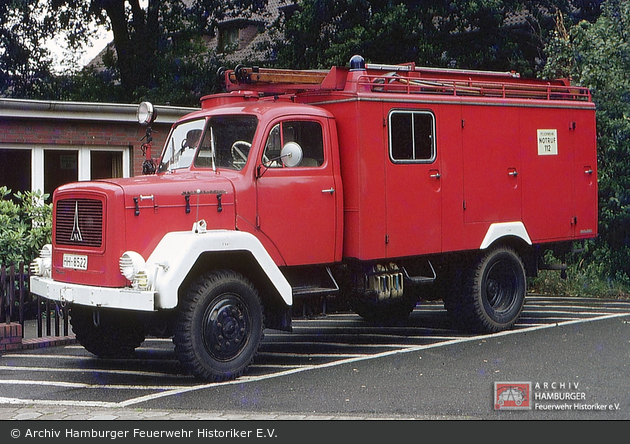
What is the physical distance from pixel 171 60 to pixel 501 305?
62.9ft

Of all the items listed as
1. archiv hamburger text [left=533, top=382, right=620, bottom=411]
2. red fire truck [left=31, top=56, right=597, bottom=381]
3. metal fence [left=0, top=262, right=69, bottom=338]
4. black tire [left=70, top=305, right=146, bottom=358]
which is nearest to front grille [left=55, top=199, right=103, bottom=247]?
red fire truck [left=31, top=56, right=597, bottom=381]

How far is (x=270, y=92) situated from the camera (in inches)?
376

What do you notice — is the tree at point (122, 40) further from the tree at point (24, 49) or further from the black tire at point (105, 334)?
the black tire at point (105, 334)

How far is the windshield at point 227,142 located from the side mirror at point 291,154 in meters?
0.37

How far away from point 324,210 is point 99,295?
95.9 inches

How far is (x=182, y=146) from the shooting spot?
9.08m

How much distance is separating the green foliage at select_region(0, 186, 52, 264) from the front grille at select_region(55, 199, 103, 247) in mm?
3532

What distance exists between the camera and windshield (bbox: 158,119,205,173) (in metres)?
8.91

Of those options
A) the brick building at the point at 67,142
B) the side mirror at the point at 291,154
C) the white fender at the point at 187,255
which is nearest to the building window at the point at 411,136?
the side mirror at the point at 291,154

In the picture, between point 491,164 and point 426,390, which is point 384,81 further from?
point 426,390

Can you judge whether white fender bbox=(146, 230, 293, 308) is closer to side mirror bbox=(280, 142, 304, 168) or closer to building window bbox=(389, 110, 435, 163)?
side mirror bbox=(280, 142, 304, 168)

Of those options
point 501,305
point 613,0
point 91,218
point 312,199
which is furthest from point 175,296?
point 613,0

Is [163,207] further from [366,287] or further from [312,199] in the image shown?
[366,287]

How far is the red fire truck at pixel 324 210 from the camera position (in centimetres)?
775
